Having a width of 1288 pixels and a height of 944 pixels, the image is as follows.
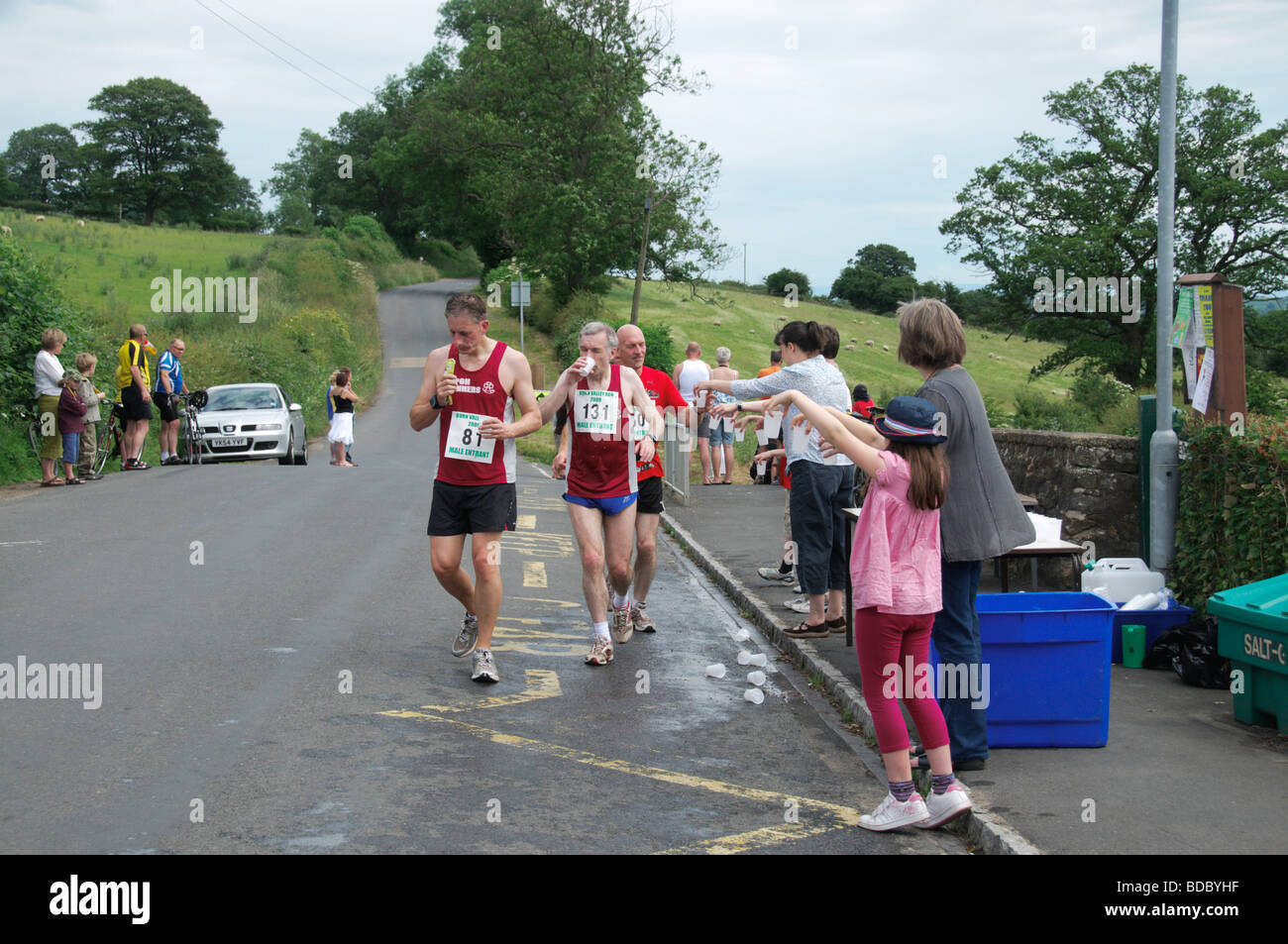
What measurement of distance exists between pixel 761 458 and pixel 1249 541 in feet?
11.2

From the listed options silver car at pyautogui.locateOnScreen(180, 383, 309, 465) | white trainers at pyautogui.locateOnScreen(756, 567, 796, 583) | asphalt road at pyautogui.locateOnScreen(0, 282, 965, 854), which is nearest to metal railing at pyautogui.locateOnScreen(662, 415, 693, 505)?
white trainers at pyautogui.locateOnScreen(756, 567, 796, 583)

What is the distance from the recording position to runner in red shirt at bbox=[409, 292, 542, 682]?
7449 millimetres

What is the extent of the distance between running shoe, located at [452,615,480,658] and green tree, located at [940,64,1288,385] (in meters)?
41.2

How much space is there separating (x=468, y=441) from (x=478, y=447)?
0.23 feet

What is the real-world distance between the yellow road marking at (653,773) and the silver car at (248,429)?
1607cm

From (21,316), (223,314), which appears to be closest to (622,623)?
(21,316)

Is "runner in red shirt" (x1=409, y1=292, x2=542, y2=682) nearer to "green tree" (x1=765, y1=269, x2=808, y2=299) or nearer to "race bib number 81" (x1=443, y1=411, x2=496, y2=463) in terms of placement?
"race bib number 81" (x1=443, y1=411, x2=496, y2=463)

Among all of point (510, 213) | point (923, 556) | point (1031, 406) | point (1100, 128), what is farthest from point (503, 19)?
point (923, 556)

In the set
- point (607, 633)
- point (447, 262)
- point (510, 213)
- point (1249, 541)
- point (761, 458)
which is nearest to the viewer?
point (1249, 541)

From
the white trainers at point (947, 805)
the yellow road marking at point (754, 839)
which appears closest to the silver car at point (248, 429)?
the yellow road marking at point (754, 839)

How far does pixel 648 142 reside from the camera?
5041cm

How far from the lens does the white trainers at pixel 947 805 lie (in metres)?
5.04

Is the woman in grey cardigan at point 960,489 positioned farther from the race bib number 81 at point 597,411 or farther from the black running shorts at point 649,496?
the black running shorts at point 649,496
